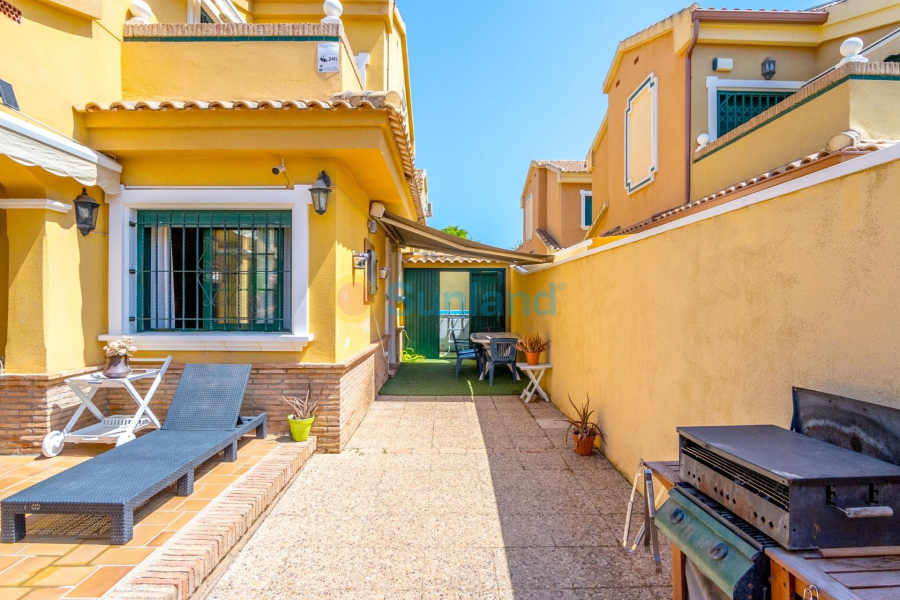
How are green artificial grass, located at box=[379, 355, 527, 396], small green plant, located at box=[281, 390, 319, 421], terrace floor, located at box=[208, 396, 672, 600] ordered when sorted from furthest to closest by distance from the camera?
green artificial grass, located at box=[379, 355, 527, 396] → small green plant, located at box=[281, 390, 319, 421] → terrace floor, located at box=[208, 396, 672, 600]

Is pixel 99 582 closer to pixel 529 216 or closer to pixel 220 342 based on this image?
pixel 220 342

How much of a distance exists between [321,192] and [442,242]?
551 cm

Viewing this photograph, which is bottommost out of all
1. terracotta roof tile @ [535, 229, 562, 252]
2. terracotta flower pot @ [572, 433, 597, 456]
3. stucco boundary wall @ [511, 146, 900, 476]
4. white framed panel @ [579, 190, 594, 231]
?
terracotta flower pot @ [572, 433, 597, 456]

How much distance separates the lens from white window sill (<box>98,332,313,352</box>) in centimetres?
754

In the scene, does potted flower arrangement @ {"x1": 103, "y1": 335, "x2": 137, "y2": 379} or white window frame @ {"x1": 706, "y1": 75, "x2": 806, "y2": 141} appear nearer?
potted flower arrangement @ {"x1": 103, "y1": 335, "x2": 137, "y2": 379}

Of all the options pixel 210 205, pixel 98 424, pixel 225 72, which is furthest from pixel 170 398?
pixel 225 72

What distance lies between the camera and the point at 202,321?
8273 mm

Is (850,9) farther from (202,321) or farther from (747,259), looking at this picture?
(202,321)

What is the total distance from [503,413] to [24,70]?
34.3ft

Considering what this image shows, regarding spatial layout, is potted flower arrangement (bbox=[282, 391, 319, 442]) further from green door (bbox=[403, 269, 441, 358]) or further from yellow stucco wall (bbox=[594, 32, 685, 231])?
green door (bbox=[403, 269, 441, 358])

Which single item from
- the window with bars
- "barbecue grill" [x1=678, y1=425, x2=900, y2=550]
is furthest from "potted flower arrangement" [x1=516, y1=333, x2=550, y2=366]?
"barbecue grill" [x1=678, y1=425, x2=900, y2=550]

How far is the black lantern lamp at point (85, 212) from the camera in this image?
22.9 ft

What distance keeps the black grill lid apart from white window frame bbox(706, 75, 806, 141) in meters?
11.1

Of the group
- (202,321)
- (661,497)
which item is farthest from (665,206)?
(202,321)
